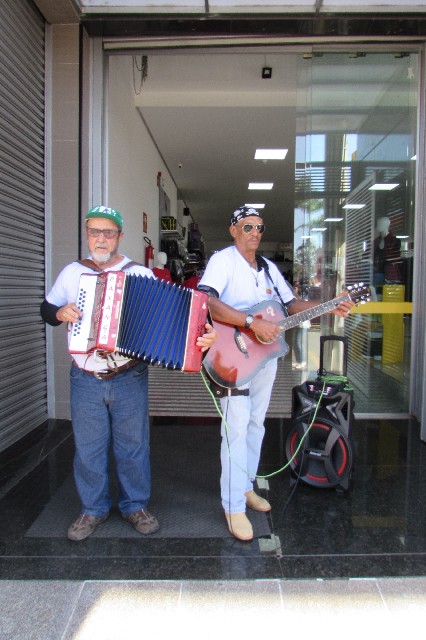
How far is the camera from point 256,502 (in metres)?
2.84

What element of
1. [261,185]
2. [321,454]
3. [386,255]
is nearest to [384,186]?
[386,255]

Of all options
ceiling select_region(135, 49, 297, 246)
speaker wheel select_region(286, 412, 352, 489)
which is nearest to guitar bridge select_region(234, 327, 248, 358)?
speaker wheel select_region(286, 412, 352, 489)

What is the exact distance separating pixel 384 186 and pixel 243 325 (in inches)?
110

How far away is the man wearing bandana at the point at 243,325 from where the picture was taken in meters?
→ 2.52

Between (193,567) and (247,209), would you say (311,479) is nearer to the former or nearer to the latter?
(193,567)

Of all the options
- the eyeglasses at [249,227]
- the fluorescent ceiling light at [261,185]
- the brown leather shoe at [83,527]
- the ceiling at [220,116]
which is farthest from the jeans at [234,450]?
the fluorescent ceiling light at [261,185]

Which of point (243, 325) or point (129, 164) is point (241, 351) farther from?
point (129, 164)

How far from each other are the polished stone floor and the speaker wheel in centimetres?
2

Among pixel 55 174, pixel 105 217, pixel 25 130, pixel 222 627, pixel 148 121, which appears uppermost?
pixel 148 121

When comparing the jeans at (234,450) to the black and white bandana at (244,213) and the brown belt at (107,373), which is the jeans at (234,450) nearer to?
the brown belt at (107,373)

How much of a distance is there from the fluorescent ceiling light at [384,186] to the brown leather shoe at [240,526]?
10.7 ft

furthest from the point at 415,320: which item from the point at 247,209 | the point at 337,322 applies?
the point at 247,209

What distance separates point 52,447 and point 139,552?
5.40ft

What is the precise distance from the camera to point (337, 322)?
4.91 m
